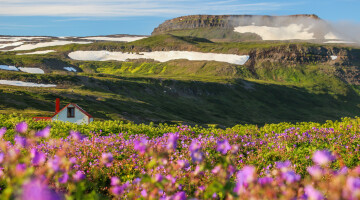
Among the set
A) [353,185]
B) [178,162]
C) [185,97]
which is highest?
[353,185]

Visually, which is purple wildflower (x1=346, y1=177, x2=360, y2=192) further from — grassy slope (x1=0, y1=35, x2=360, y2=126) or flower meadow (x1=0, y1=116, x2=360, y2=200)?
grassy slope (x1=0, y1=35, x2=360, y2=126)

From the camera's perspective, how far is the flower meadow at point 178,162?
4.18 meters

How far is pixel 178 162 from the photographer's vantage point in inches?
183

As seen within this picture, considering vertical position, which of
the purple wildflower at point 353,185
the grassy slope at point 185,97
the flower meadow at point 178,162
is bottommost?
the grassy slope at point 185,97

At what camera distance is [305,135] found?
13.9m

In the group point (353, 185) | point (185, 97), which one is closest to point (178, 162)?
point (353, 185)

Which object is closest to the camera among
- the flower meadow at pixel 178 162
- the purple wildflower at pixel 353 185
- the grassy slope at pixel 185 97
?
the purple wildflower at pixel 353 185

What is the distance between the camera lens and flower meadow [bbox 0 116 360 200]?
4.18m

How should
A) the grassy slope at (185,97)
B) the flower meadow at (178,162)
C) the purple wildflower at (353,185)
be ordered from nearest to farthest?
the purple wildflower at (353,185) < the flower meadow at (178,162) < the grassy slope at (185,97)

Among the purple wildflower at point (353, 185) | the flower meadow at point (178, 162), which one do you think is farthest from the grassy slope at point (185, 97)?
the purple wildflower at point (353, 185)

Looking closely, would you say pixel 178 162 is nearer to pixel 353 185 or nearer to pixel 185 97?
pixel 353 185

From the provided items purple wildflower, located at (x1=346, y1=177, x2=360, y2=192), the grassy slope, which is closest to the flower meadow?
purple wildflower, located at (x1=346, y1=177, x2=360, y2=192)

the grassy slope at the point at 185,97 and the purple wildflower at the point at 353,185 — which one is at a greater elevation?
the purple wildflower at the point at 353,185

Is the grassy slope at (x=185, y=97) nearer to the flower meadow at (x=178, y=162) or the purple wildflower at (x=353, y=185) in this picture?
the flower meadow at (x=178, y=162)
